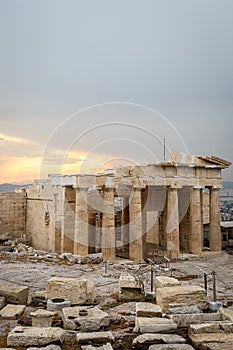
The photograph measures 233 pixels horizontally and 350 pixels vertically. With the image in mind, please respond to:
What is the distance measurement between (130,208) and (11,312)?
12352 millimetres

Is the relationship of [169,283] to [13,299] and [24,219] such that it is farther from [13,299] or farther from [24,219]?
[24,219]

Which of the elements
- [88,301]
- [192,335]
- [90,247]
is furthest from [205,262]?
[192,335]

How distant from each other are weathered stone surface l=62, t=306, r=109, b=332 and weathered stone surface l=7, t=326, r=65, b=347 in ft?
2.10

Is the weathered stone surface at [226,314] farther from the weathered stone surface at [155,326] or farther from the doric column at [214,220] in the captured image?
the doric column at [214,220]

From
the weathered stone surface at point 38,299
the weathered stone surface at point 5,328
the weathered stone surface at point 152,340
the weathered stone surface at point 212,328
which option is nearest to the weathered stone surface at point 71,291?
the weathered stone surface at point 38,299

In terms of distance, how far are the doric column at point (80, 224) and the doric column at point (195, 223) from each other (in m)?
6.93

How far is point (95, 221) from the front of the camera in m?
22.9

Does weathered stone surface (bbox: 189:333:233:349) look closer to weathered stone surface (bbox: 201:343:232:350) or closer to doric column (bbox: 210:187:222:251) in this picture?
weathered stone surface (bbox: 201:343:232:350)

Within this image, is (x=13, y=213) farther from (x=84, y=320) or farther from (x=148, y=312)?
(x=148, y=312)

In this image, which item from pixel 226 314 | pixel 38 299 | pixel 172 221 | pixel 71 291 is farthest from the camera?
pixel 172 221

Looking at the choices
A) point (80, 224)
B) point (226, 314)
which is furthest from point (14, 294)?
point (80, 224)

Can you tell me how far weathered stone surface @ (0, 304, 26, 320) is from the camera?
26.7ft

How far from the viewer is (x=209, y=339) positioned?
6.85 m

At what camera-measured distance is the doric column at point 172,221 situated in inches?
831
